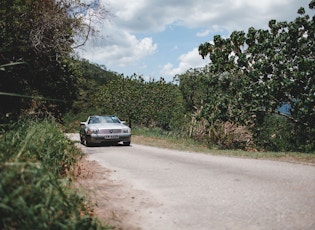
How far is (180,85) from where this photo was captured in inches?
1362

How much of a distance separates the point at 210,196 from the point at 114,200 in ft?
5.18

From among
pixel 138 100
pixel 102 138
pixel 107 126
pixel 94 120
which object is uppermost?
pixel 138 100

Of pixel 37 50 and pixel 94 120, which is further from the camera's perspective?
pixel 94 120

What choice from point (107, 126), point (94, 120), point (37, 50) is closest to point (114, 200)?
point (37, 50)

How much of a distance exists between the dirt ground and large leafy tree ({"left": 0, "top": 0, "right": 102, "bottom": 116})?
3.78 meters

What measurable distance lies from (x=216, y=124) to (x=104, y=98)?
14.4m

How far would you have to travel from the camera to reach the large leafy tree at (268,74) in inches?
570

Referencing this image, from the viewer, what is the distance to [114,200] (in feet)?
17.4

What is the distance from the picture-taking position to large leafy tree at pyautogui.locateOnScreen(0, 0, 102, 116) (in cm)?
966

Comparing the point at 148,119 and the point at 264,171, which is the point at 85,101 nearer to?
the point at 148,119

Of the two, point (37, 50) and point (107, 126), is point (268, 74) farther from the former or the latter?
point (37, 50)

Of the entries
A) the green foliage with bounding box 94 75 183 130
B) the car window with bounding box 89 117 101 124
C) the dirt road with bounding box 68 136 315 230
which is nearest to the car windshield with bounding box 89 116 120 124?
the car window with bounding box 89 117 101 124

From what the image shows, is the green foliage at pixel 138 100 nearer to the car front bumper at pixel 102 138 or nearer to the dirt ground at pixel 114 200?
the car front bumper at pixel 102 138

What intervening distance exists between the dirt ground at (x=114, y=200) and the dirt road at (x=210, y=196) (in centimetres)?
1
